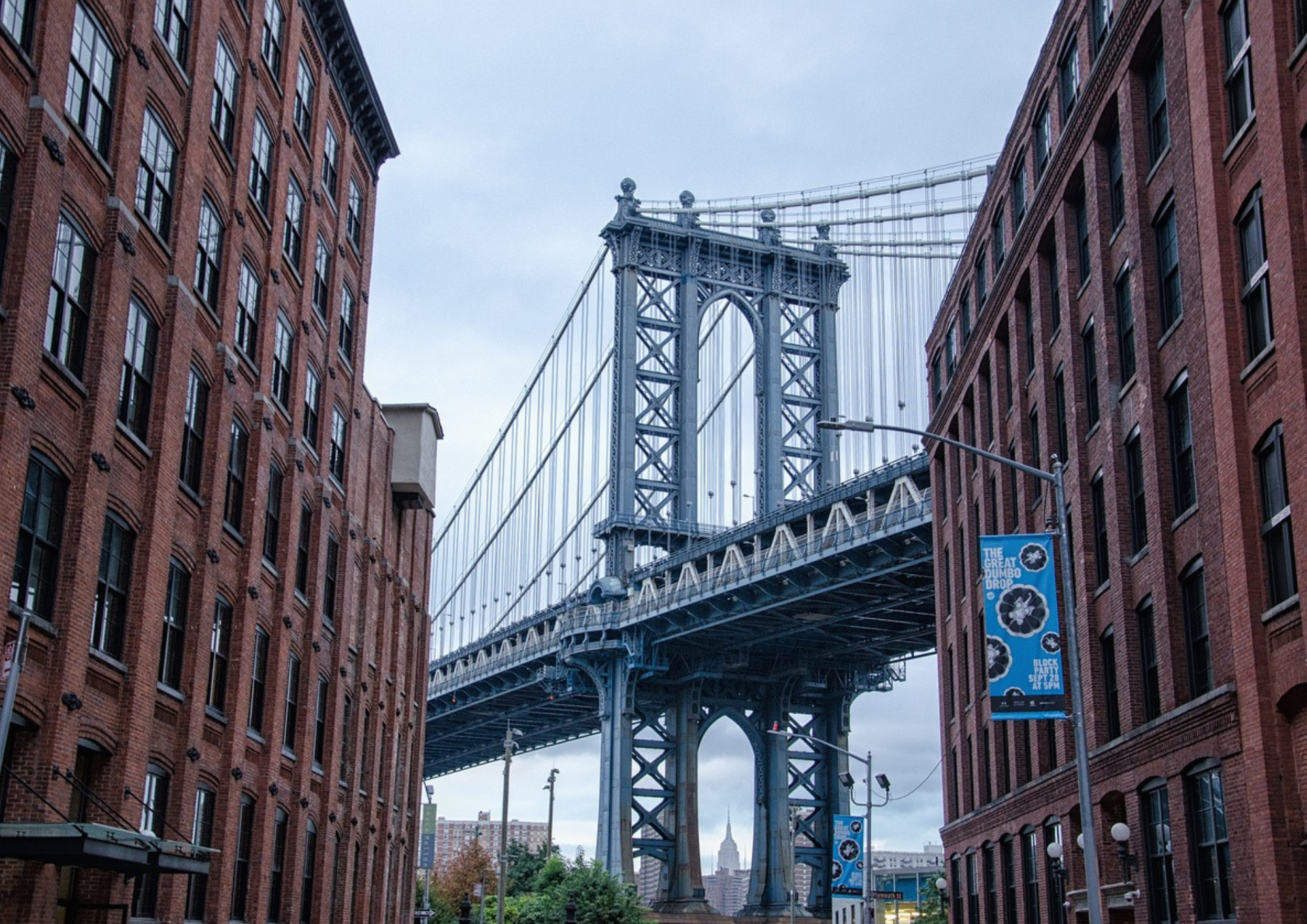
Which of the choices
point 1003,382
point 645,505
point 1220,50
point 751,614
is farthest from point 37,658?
point 645,505

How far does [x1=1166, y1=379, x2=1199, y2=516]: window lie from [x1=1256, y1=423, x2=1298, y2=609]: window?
3.45 meters

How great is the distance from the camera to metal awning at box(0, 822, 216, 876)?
61.4 feet

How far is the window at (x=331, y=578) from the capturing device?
3831 centimetres

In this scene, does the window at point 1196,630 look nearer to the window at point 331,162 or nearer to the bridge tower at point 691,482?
the window at point 331,162

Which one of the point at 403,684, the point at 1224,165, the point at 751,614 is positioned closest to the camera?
the point at 1224,165

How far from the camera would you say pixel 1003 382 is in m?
41.4

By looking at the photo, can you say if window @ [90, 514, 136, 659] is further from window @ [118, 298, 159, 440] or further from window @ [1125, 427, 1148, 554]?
window @ [1125, 427, 1148, 554]

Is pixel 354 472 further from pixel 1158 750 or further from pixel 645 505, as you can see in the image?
pixel 645 505

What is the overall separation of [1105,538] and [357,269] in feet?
68.4

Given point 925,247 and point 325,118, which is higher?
point 925,247

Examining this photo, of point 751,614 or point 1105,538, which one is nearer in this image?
point 1105,538

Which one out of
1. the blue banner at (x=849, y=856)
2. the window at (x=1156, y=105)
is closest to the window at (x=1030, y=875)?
the blue banner at (x=849, y=856)

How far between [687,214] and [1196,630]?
71.9m

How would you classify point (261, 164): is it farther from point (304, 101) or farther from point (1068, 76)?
point (1068, 76)
